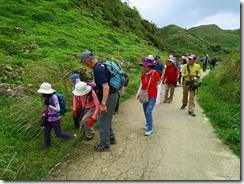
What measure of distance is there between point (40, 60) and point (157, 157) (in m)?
6.57

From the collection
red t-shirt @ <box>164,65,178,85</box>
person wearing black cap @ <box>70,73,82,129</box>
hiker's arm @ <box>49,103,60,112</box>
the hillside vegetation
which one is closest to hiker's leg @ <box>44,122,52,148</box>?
the hillside vegetation

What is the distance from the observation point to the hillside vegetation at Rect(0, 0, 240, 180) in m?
5.82

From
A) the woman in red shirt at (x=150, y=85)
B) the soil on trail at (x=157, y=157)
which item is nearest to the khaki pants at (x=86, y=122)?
the soil on trail at (x=157, y=157)

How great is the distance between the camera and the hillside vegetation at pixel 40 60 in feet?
19.1

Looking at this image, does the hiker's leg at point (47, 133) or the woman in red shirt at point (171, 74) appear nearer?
the hiker's leg at point (47, 133)

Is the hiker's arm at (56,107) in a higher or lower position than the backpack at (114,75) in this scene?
lower

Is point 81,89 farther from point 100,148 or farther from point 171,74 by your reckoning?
point 171,74

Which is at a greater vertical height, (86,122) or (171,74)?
(171,74)

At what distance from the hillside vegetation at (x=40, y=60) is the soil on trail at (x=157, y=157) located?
0.47m

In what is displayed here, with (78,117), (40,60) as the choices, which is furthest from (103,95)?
(40,60)

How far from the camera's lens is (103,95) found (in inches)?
207

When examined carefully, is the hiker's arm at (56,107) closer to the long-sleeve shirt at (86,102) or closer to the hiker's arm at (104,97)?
the long-sleeve shirt at (86,102)

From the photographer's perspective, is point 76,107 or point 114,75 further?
point 76,107

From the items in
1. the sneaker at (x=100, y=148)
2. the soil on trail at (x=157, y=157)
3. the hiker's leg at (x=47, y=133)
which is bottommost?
the soil on trail at (x=157, y=157)
